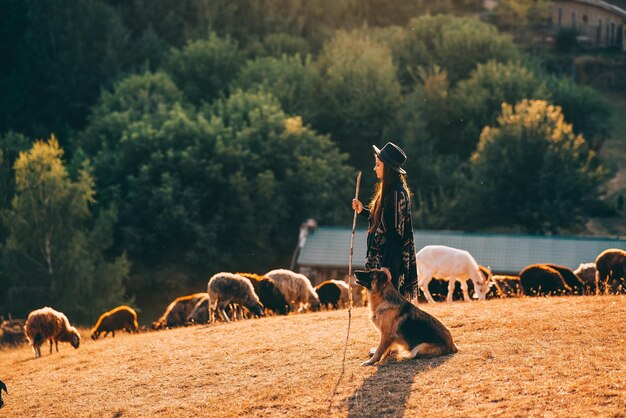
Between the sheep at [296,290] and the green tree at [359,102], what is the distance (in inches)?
1776

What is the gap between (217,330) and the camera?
21234mm

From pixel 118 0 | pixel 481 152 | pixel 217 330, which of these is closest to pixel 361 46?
pixel 481 152

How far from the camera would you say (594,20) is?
96812 millimetres

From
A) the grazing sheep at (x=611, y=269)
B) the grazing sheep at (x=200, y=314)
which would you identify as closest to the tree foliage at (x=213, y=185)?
the grazing sheep at (x=200, y=314)

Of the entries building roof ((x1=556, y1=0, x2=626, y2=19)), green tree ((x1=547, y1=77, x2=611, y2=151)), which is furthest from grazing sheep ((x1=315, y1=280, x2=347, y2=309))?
building roof ((x1=556, y1=0, x2=626, y2=19))

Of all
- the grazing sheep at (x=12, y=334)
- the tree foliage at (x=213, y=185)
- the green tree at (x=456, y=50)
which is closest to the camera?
the grazing sheep at (x=12, y=334)

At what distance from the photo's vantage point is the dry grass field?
14.0 metres

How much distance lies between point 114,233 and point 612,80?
5077 cm

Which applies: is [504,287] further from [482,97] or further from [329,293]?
[482,97]

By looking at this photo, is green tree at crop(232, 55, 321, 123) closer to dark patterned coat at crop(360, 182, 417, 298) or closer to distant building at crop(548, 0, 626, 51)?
distant building at crop(548, 0, 626, 51)

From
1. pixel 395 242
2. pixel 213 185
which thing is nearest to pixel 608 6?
pixel 213 185

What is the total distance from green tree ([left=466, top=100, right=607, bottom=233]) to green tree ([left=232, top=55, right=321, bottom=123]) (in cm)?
1437

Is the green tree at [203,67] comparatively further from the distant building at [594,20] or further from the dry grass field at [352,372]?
the dry grass field at [352,372]

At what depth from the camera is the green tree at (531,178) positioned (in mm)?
60906
